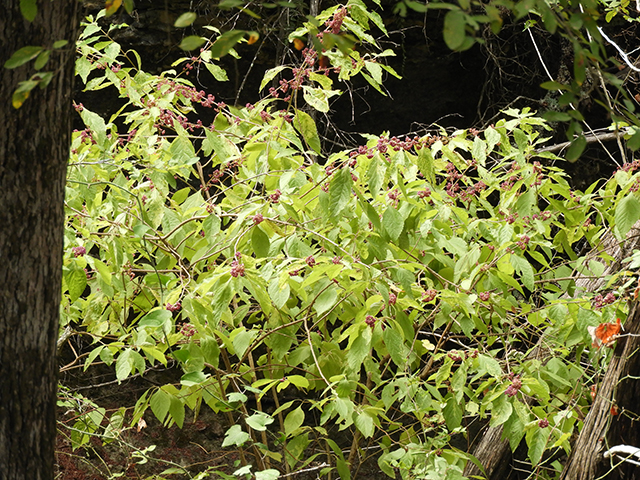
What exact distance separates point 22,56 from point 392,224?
1.02 m

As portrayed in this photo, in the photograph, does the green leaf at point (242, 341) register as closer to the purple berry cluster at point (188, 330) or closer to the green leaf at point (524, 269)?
Answer: the purple berry cluster at point (188, 330)

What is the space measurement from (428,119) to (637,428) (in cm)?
317

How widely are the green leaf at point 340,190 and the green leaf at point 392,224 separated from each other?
0.14m

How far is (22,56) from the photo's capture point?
2.68 feet

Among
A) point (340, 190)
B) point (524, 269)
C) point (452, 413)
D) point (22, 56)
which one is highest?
point (22, 56)

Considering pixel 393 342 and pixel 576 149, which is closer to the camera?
pixel 576 149

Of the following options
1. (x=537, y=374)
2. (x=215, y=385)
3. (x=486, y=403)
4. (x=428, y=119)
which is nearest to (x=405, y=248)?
(x=486, y=403)

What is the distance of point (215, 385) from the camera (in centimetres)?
216

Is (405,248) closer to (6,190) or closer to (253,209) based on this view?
(253,209)

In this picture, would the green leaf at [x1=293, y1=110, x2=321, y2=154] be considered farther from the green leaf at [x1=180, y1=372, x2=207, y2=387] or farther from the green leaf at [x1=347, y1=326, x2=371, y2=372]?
the green leaf at [x1=180, y1=372, x2=207, y2=387]

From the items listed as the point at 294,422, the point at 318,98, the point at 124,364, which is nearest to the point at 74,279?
the point at 124,364

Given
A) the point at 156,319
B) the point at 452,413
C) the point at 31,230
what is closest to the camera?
the point at 31,230

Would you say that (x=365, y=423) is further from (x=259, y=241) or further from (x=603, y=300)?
Answer: (x=603, y=300)

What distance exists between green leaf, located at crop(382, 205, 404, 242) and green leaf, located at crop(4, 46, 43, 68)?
39.1 inches
